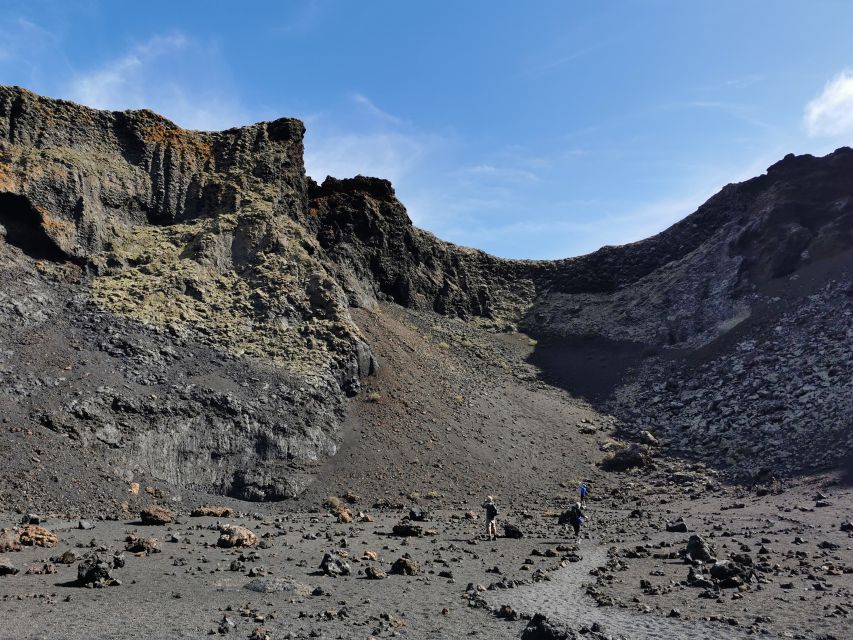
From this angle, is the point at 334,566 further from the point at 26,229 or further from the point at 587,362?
the point at 587,362

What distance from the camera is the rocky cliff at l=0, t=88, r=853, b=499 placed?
24.9m

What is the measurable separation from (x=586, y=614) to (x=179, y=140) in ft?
123

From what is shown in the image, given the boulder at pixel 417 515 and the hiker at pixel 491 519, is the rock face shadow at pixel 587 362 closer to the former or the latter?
the boulder at pixel 417 515

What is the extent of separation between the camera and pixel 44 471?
19.7 m

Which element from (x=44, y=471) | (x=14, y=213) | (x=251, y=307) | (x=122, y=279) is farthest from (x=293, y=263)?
(x=44, y=471)

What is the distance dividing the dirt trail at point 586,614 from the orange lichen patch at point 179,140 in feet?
114

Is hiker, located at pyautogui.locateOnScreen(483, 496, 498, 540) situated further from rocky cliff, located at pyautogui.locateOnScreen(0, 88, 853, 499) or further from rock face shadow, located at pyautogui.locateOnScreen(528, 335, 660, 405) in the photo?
rock face shadow, located at pyautogui.locateOnScreen(528, 335, 660, 405)

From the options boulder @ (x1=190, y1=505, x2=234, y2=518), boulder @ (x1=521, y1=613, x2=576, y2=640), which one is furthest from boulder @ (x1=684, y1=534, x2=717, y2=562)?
boulder @ (x1=190, y1=505, x2=234, y2=518)

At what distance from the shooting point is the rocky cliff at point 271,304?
2488 cm

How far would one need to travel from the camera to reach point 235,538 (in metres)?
16.2

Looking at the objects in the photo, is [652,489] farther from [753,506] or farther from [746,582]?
[746,582]

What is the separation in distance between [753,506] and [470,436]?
13.3m

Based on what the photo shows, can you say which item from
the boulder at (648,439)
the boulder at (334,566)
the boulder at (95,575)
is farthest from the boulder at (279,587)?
the boulder at (648,439)

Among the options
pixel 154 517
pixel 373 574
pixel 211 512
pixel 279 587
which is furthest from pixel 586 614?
pixel 211 512
